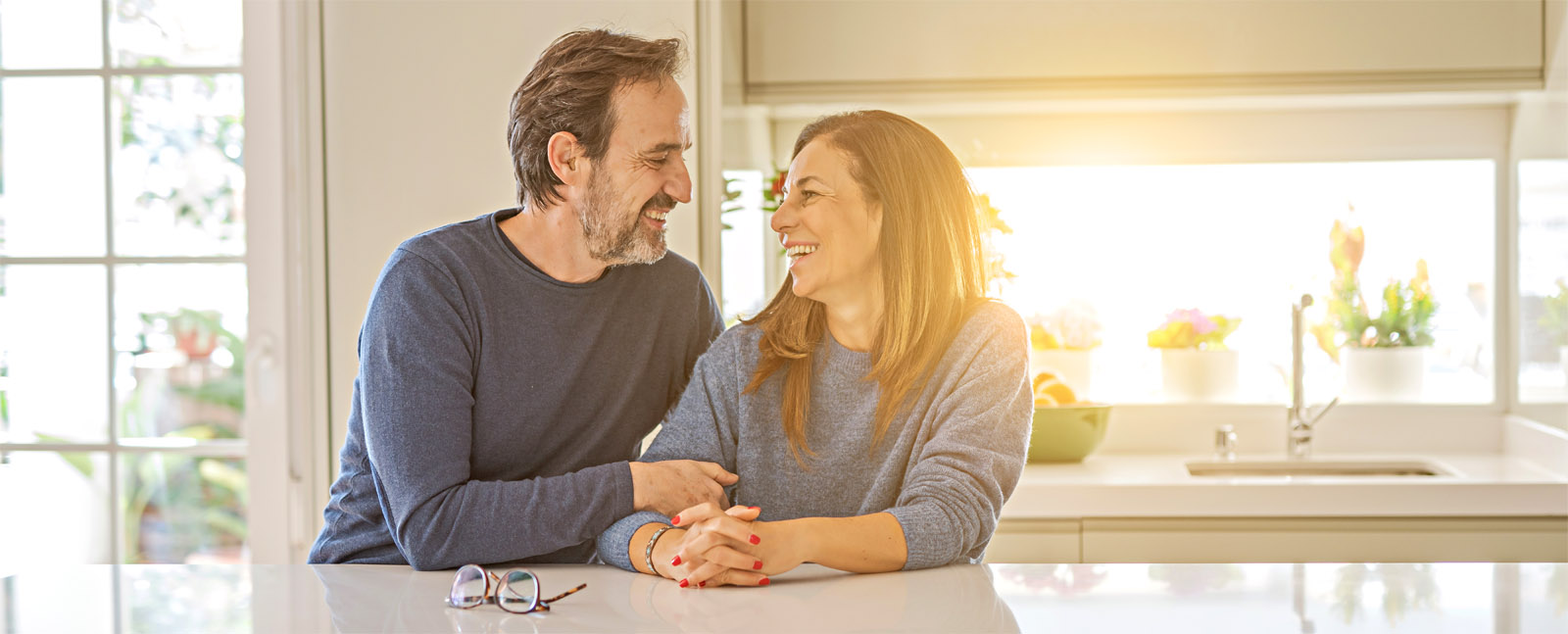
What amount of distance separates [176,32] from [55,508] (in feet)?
3.23

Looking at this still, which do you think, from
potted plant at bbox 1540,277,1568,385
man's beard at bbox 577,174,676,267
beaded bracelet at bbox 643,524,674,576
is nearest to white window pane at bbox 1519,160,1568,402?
potted plant at bbox 1540,277,1568,385

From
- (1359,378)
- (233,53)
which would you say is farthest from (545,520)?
(1359,378)

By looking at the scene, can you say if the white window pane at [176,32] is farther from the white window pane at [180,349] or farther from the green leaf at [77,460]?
the green leaf at [77,460]

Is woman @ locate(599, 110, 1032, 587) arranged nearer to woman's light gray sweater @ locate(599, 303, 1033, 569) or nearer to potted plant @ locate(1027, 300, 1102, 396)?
woman's light gray sweater @ locate(599, 303, 1033, 569)

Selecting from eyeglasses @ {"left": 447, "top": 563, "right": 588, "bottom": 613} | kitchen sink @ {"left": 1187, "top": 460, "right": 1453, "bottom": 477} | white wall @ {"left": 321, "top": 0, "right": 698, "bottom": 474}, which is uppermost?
white wall @ {"left": 321, "top": 0, "right": 698, "bottom": 474}

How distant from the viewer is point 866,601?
1046mm

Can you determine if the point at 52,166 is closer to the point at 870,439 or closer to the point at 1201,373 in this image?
the point at 870,439

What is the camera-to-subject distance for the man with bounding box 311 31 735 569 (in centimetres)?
128

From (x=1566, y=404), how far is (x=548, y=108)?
6.74ft

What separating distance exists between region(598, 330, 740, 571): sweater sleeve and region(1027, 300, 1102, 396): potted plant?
1.45 metres

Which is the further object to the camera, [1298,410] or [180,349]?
[1298,410]

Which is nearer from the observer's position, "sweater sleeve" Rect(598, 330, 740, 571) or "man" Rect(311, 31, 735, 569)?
"man" Rect(311, 31, 735, 569)

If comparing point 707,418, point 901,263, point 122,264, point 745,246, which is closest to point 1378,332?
point 745,246

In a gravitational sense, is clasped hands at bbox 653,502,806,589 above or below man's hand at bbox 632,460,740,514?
below
